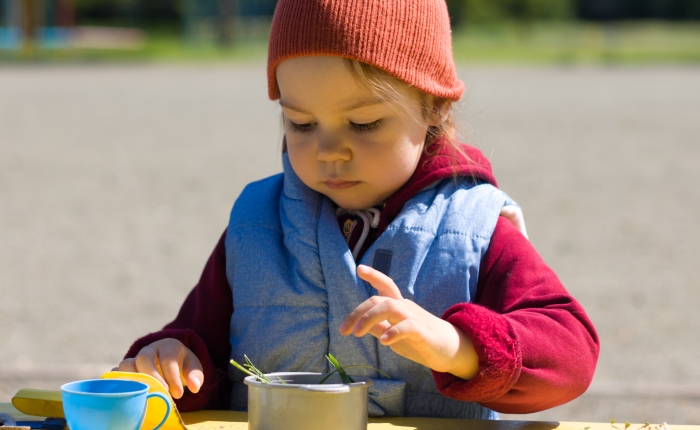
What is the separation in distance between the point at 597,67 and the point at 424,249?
23015 millimetres

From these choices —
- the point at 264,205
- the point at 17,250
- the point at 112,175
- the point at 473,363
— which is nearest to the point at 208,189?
the point at 112,175

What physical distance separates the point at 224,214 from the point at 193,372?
5.82 metres

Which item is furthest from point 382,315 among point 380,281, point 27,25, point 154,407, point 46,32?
point 46,32

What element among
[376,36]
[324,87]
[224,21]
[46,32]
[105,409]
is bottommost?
[46,32]

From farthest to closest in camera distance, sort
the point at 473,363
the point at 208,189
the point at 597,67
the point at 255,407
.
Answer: the point at 597,67, the point at 208,189, the point at 473,363, the point at 255,407

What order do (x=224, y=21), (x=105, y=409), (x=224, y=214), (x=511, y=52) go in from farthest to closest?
1. (x=224, y=21)
2. (x=511, y=52)
3. (x=224, y=214)
4. (x=105, y=409)

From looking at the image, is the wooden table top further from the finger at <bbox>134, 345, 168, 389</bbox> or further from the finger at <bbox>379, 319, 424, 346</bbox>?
the finger at <bbox>379, 319, 424, 346</bbox>

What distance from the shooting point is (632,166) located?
9.86 meters

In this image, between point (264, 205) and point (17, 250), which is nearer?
point (264, 205)

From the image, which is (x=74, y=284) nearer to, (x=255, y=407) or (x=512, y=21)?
(x=255, y=407)

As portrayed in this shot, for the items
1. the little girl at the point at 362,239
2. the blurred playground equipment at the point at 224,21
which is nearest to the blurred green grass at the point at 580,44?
the blurred playground equipment at the point at 224,21

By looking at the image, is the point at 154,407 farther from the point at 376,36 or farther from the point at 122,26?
the point at 122,26

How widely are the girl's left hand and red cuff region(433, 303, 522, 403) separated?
0.06ft

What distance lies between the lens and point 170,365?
1888mm
